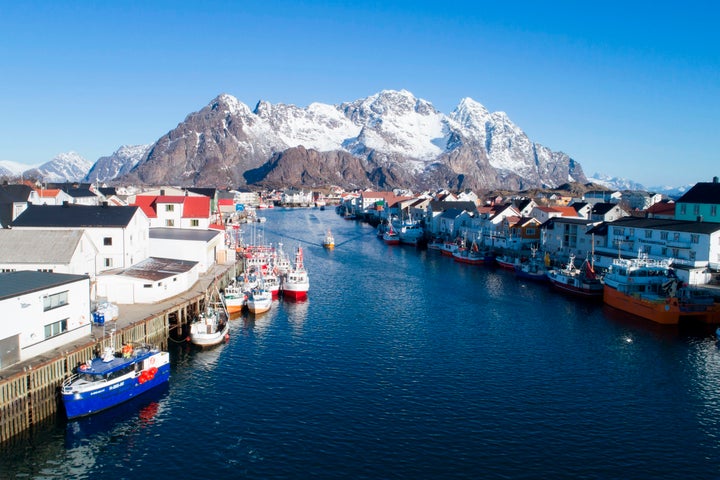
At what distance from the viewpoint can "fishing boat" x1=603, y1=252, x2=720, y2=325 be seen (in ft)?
115

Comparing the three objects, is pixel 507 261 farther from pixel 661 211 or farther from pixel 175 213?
pixel 175 213

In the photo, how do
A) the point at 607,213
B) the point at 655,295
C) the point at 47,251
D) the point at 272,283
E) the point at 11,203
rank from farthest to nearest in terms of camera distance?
the point at 607,213
the point at 272,283
the point at 11,203
the point at 655,295
the point at 47,251

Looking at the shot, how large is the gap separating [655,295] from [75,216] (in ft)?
132

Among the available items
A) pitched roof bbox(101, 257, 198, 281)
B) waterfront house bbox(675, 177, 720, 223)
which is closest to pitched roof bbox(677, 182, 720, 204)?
waterfront house bbox(675, 177, 720, 223)

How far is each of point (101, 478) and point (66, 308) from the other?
8941 millimetres

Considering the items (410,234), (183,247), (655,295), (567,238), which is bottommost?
(655,295)

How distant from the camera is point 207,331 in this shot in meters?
29.9

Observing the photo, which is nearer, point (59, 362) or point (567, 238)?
point (59, 362)

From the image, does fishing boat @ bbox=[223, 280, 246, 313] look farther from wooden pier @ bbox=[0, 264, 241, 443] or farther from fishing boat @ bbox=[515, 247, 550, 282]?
fishing boat @ bbox=[515, 247, 550, 282]

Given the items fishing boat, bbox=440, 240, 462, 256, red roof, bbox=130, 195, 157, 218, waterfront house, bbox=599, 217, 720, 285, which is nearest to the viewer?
waterfront house, bbox=599, 217, 720, 285

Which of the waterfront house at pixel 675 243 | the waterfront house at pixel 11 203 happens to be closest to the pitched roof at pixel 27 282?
the waterfront house at pixel 11 203

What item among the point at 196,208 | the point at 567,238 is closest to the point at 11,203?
the point at 196,208

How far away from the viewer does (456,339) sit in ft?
104

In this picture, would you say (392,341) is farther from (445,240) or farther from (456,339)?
(445,240)
